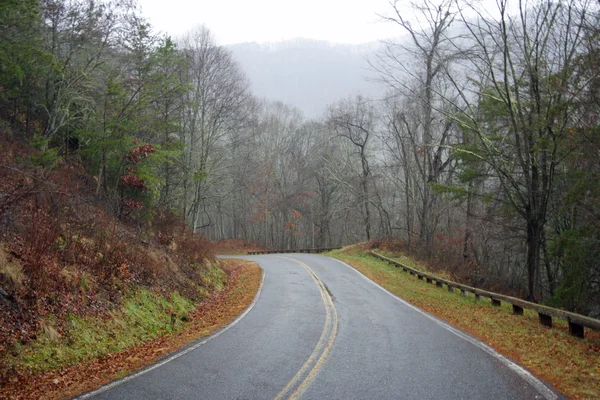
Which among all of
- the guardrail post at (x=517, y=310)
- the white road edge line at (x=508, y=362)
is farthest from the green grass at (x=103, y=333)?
the guardrail post at (x=517, y=310)

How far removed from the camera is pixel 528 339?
938cm

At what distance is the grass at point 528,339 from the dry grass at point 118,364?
19.2ft

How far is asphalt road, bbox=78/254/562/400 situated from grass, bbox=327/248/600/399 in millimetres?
431

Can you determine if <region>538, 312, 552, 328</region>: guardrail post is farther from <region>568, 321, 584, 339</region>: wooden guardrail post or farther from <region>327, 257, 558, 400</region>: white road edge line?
<region>327, 257, 558, 400</region>: white road edge line

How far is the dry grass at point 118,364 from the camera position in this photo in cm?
577

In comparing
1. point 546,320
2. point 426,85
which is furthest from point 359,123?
point 546,320

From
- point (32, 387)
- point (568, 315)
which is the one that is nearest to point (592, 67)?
point (568, 315)

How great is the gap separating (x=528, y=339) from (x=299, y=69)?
342ft

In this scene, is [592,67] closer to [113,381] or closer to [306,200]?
[113,381]

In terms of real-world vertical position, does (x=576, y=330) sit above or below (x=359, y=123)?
below

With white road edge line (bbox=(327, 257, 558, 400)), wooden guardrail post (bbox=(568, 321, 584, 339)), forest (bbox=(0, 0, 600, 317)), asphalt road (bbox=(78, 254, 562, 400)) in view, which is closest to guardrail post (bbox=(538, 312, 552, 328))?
wooden guardrail post (bbox=(568, 321, 584, 339))

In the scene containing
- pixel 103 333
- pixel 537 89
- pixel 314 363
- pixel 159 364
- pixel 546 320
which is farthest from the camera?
pixel 537 89

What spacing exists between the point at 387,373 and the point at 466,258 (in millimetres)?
24156

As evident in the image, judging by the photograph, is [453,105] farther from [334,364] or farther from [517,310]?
[334,364]
